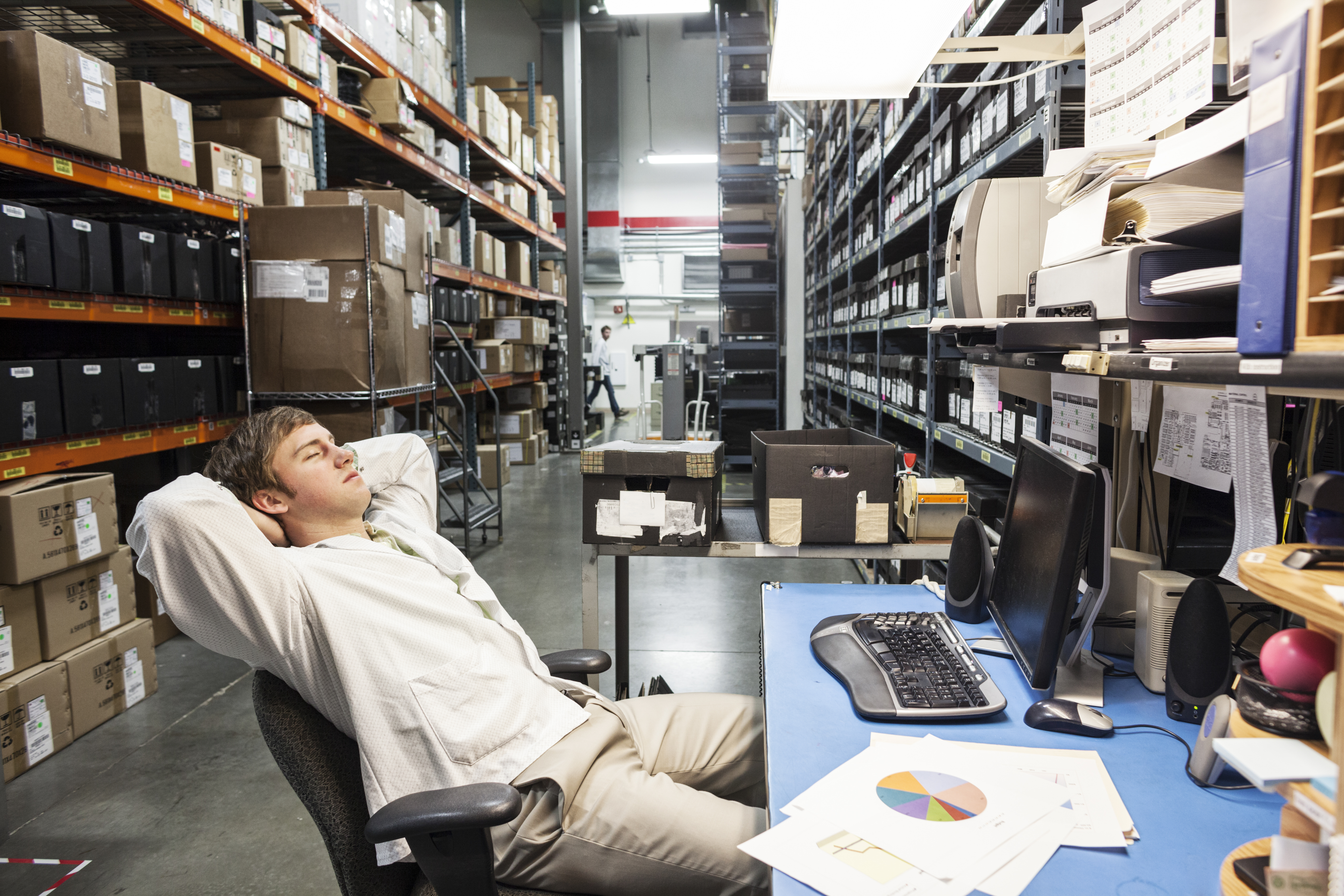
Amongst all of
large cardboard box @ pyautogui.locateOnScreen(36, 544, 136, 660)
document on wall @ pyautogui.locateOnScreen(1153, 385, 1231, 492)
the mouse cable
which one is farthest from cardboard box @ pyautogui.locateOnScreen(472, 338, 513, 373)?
the mouse cable

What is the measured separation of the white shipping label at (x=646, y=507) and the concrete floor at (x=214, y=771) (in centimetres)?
109

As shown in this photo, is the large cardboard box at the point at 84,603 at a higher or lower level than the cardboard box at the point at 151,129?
lower

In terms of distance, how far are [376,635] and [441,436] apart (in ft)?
16.2

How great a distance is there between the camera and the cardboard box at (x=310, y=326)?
331 cm

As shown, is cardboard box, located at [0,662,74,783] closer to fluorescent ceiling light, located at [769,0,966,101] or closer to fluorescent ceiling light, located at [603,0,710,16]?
fluorescent ceiling light, located at [769,0,966,101]

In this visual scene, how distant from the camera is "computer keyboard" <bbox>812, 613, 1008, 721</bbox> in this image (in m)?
1.23

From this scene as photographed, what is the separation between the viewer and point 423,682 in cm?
124

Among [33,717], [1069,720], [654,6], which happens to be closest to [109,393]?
[33,717]

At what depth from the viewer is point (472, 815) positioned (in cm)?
100

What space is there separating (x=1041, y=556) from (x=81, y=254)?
2.94 m

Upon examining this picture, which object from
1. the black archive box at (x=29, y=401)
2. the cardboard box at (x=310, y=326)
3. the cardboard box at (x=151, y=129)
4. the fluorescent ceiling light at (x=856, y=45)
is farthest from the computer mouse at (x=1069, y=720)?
the cardboard box at (x=151, y=129)

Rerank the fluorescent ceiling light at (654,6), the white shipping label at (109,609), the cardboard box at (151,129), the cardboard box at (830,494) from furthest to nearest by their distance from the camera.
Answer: the fluorescent ceiling light at (654,6) < the cardboard box at (151,129) < the white shipping label at (109,609) < the cardboard box at (830,494)

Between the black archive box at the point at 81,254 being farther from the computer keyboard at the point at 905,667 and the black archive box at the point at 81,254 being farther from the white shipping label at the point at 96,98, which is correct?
the computer keyboard at the point at 905,667

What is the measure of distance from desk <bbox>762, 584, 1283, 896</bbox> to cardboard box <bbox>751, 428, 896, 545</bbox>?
0.41 metres
